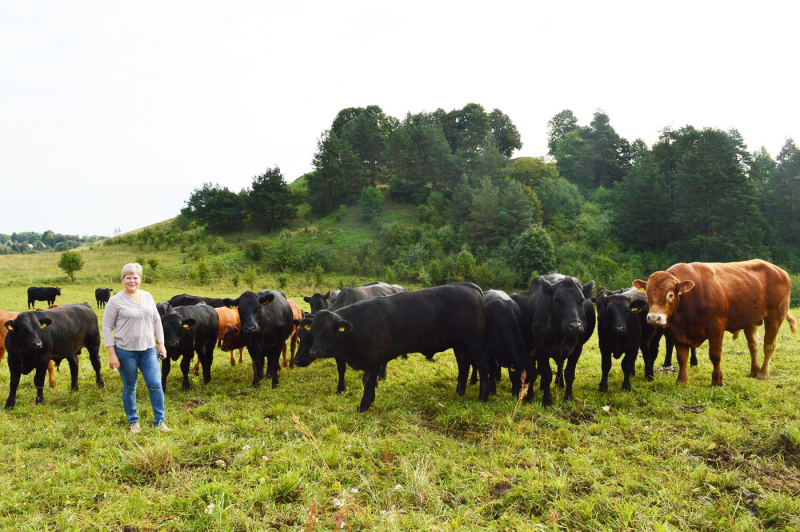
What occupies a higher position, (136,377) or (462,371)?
(136,377)

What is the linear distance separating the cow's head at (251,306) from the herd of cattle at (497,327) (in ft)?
0.08

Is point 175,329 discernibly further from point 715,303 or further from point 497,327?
point 715,303

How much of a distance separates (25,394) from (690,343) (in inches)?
472

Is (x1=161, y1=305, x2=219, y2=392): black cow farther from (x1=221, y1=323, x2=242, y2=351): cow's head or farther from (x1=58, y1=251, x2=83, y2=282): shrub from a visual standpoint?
(x1=58, y1=251, x2=83, y2=282): shrub

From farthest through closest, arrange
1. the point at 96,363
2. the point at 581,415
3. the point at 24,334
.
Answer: the point at 96,363
the point at 24,334
the point at 581,415

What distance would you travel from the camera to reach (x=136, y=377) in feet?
18.3

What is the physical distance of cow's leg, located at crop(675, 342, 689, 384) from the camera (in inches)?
299

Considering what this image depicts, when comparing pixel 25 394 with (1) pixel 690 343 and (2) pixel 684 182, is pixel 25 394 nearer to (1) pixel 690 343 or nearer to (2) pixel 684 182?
(1) pixel 690 343

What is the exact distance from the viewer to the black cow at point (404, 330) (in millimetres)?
6992

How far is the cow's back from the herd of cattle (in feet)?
0.06

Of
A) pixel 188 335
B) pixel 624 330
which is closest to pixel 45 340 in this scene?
pixel 188 335

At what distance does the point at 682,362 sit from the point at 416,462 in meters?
5.72

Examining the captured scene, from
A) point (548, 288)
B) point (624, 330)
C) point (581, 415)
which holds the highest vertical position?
point (548, 288)

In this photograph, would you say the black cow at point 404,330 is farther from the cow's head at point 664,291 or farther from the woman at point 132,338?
the cow's head at point 664,291
